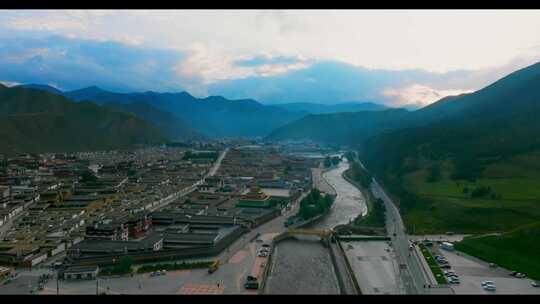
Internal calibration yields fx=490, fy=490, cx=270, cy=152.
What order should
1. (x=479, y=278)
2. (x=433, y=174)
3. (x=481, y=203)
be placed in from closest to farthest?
(x=479, y=278) → (x=481, y=203) → (x=433, y=174)

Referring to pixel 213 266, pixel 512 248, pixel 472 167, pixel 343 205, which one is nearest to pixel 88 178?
pixel 343 205

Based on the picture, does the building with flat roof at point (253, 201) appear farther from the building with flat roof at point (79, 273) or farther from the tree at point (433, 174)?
the building with flat roof at point (79, 273)

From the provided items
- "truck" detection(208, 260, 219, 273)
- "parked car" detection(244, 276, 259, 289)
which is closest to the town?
"truck" detection(208, 260, 219, 273)

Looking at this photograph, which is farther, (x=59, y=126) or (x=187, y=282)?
(x=59, y=126)

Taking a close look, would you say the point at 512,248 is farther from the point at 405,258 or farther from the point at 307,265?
the point at 307,265

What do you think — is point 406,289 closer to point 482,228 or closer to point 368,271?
point 368,271

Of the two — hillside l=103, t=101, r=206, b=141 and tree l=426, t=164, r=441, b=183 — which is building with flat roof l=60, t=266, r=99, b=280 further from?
hillside l=103, t=101, r=206, b=141
